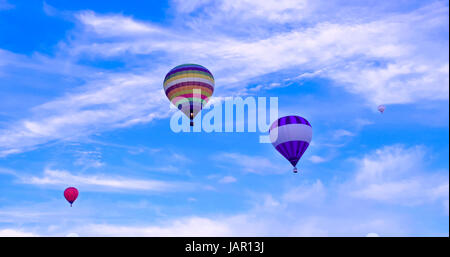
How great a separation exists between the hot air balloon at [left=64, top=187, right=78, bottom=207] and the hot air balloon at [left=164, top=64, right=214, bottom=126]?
1719 centimetres

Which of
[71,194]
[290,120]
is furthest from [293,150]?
[71,194]

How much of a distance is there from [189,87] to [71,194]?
65.6 ft

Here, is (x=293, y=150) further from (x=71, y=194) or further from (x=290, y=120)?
(x=71, y=194)

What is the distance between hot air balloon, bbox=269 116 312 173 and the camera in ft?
135

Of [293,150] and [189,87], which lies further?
[293,150]

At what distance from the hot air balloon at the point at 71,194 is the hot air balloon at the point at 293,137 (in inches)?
946

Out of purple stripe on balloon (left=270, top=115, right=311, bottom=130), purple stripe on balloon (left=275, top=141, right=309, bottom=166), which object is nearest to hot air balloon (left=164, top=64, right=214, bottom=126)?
purple stripe on balloon (left=270, top=115, right=311, bottom=130)

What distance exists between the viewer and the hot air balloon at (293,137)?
135 ft

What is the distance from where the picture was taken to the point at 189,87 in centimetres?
4069

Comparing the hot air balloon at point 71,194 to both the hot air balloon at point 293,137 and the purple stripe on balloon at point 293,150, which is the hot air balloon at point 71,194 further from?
the purple stripe on balloon at point 293,150

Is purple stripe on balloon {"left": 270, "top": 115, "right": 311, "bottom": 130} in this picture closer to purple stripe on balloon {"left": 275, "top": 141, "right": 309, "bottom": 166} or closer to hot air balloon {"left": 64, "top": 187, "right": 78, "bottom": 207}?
purple stripe on balloon {"left": 275, "top": 141, "right": 309, "bottom": 166}

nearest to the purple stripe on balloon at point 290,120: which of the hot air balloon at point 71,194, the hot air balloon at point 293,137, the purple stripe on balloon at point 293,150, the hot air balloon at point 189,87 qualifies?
the hot air balloon at point 293,137
